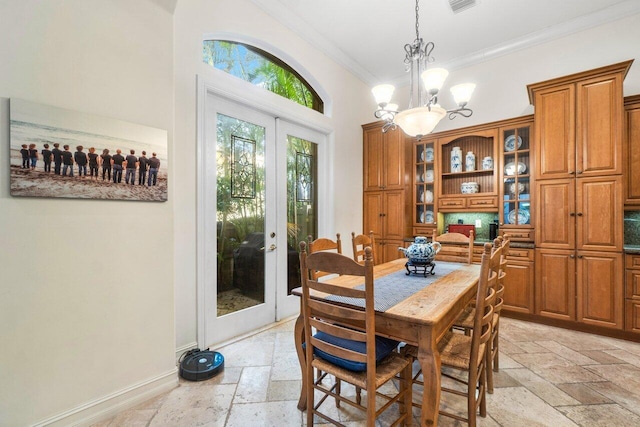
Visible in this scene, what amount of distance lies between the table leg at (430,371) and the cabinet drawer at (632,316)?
9.81 feet

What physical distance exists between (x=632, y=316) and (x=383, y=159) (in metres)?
3.36

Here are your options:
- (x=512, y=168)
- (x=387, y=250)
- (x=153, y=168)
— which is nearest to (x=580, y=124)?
(x=512, y=168)

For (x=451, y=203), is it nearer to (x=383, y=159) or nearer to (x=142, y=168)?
(x=383, y=159)

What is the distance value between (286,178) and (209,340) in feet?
6.49

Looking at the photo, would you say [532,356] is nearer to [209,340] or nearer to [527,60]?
[209,340]

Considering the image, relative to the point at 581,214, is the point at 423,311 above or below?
below

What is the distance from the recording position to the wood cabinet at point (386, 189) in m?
4.31

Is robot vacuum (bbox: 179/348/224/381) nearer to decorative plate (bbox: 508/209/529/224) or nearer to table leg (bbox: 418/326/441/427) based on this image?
table leg (bbox: 418/326/441/427)

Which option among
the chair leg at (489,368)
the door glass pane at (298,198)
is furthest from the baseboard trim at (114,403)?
the chair leg at (489,368)

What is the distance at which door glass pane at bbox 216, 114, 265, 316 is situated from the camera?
2832mm

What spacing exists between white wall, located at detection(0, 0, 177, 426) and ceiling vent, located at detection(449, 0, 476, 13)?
2.98 meters

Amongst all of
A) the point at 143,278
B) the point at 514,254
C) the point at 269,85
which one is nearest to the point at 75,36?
the point at 143,278

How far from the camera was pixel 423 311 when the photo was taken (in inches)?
54.8

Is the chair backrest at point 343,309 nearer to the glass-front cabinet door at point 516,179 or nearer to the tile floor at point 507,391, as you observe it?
the tile floor at point 507,391
